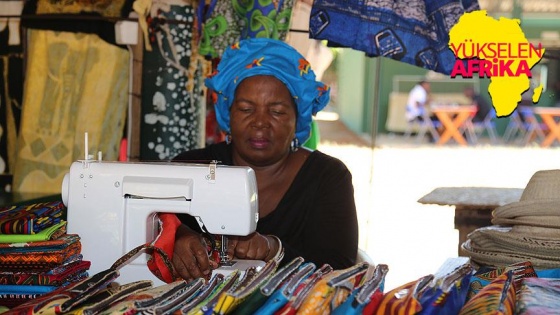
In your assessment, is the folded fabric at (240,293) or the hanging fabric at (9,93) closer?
the folded fabric at (240,293)

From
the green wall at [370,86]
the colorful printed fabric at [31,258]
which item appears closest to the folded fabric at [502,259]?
the colorful printed fabric at [31,258]

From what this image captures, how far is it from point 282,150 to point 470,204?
925 millimetres

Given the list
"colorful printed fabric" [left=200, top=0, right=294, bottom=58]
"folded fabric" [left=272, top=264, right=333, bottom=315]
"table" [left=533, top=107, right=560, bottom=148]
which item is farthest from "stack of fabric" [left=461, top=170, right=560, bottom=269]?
"table" [left=533, top=107, right=560, bottom=148]

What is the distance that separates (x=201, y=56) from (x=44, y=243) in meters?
2.00

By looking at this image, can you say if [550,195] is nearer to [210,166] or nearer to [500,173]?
[210,166]

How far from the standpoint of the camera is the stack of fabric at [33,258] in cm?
184

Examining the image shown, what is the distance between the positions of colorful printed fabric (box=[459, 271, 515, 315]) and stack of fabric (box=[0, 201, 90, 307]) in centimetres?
96

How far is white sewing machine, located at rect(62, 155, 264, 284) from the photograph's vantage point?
6.99ft

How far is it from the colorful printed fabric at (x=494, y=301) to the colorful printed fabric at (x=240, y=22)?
7.37ft

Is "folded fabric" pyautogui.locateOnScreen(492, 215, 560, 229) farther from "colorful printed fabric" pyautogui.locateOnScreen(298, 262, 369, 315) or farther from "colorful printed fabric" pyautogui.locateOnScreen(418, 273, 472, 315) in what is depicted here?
"colorful printed fabric" pyautogui.locateOnScreen(298, 262, 369, 315)

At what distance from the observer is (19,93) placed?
3941 millimetres

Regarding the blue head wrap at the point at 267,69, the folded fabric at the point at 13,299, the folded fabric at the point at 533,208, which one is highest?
the blue head wrap at the point at 267,69

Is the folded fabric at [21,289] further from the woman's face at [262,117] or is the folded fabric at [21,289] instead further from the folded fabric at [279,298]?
the woman's face at [262,117]

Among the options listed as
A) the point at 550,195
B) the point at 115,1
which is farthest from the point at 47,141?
the point at 550,195
